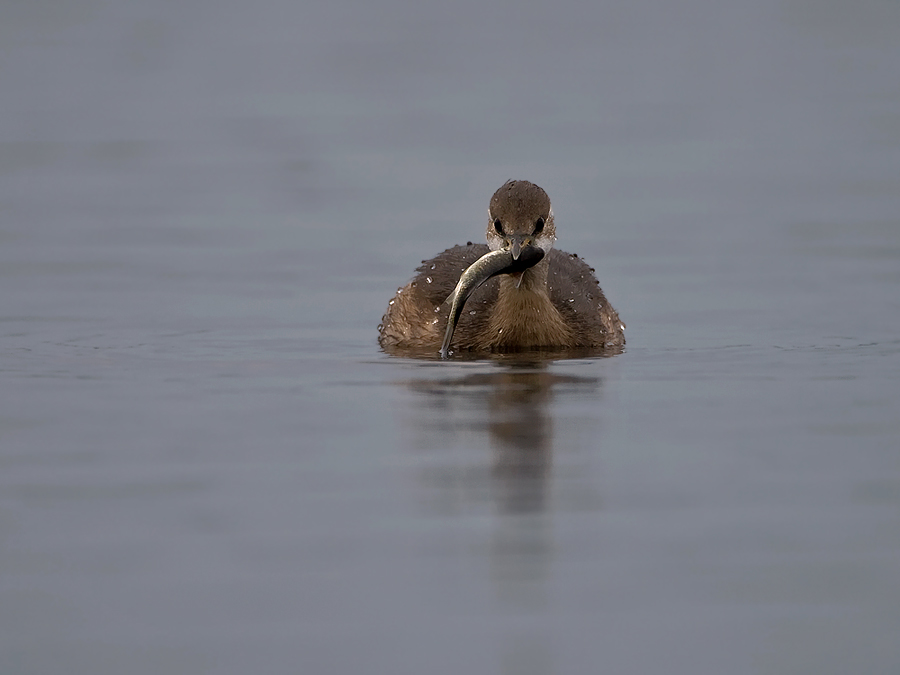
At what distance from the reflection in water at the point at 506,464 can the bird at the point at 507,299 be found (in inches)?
23.0

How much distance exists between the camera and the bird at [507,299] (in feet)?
47.3

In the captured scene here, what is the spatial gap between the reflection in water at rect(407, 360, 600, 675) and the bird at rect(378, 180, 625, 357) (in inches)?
23.0

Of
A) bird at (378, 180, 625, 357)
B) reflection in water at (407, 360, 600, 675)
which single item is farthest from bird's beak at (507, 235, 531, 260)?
reflection in water at (407, 360, 600, 675)

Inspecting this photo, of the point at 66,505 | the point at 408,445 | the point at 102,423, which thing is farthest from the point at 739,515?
the point at 102,423

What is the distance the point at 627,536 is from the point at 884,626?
5.17ft

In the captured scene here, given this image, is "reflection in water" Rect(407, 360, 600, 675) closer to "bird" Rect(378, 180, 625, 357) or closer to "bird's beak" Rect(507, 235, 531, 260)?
"bird" Rect(378, 180, 625, 357)

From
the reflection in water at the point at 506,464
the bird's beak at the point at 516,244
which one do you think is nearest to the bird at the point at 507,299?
the bird's beak at the point at 516,244

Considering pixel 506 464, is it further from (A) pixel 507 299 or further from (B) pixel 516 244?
(A) pixel 507 299

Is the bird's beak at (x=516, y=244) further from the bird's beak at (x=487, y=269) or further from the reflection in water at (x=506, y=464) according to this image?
the reflection in water at (x=506, y=464)

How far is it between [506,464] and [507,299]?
4490 mm

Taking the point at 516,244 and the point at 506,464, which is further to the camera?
the point at 516,244

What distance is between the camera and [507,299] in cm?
1492

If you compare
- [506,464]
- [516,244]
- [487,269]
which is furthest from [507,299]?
[506,464]

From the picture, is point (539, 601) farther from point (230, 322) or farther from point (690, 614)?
point (230, 322)
